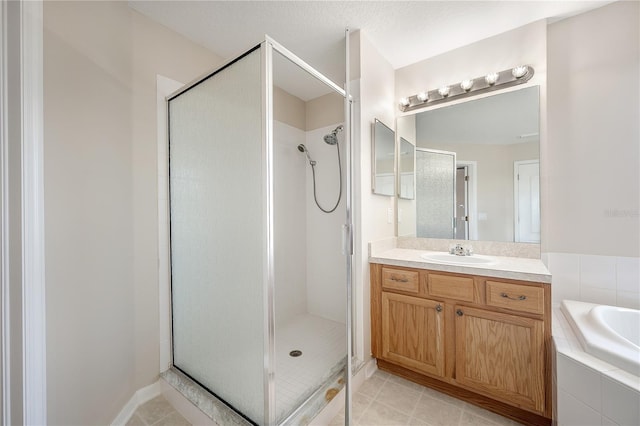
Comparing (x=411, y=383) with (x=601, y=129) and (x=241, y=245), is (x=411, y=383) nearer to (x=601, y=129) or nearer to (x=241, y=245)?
(x=241, y=245)

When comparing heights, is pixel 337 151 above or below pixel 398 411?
above

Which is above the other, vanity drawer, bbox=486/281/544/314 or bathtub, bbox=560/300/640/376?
vanity drawer, bbox=486/281/544/314

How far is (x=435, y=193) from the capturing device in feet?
7.06

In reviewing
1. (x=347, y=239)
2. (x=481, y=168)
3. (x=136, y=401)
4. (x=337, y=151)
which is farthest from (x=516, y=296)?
(x=136, y=401)

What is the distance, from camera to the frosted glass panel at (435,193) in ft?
6.86

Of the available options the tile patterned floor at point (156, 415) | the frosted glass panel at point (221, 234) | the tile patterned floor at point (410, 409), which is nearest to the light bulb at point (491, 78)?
the frosted glass panel at point (221, 234)

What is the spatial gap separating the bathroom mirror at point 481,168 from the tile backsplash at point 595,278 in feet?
0.78

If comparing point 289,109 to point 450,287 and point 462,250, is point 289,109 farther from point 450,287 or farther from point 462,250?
point 450,287

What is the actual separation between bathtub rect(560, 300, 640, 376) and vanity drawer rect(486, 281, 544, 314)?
201mm

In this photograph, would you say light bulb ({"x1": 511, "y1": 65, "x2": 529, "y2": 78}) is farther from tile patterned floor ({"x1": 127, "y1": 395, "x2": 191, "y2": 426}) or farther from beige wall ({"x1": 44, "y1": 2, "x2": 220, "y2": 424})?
tile patterned floor ({"x1": 127, "y1": 395, "x2": 191, "y2": 426})

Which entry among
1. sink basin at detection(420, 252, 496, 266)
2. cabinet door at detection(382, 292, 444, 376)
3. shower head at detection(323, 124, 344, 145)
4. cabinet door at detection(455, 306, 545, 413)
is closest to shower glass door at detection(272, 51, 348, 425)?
shower head at detection(323, 124, 344, 145)

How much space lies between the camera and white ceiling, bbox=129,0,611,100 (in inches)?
62.9

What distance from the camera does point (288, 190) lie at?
2.53 m

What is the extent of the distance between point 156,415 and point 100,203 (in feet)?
3.93
